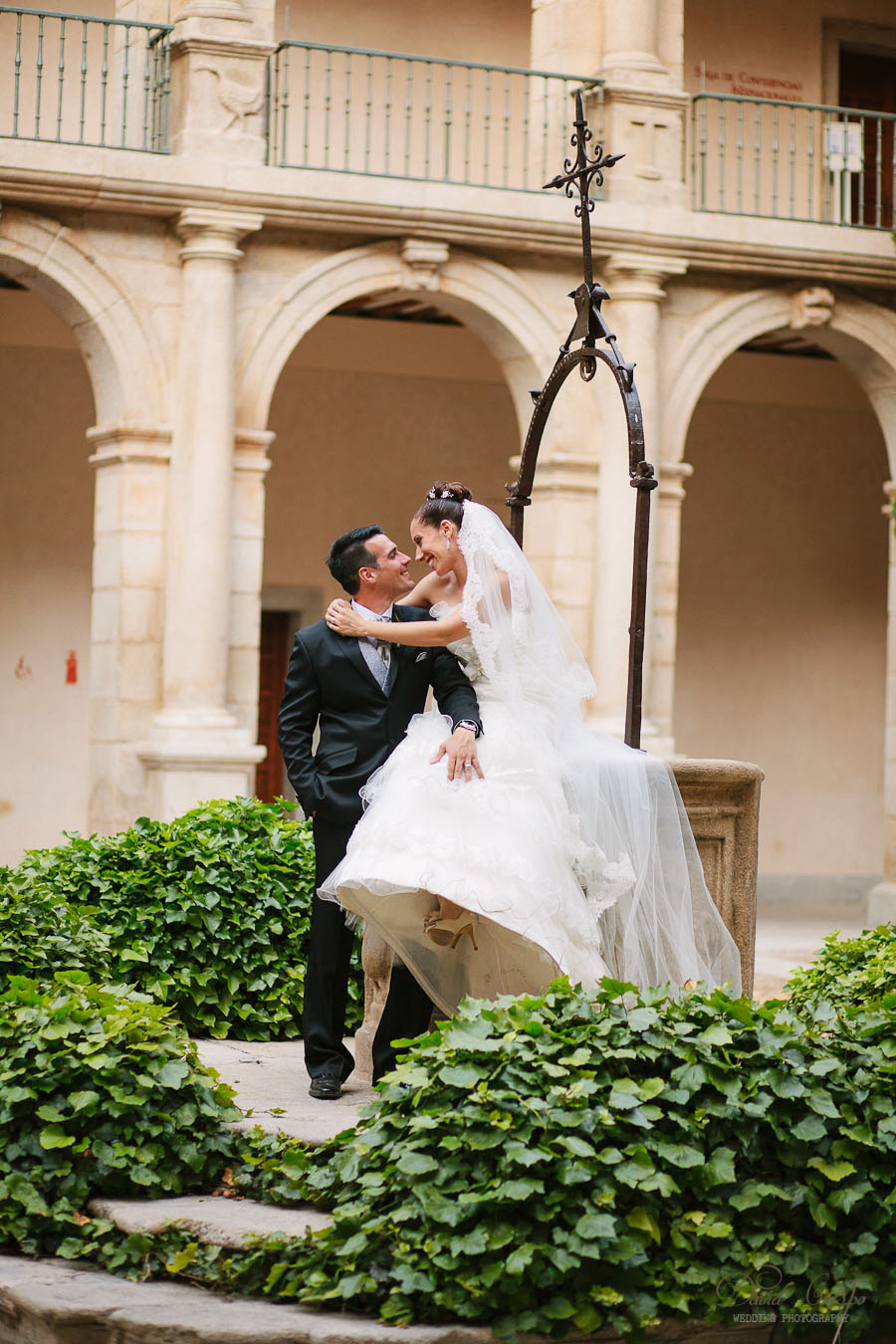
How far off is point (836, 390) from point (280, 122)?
605 centimetres

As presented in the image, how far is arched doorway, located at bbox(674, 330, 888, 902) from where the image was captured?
1652cm

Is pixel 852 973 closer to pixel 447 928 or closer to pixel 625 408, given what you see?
pixel 447 928

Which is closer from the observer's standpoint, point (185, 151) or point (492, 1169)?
point (492, 1169)

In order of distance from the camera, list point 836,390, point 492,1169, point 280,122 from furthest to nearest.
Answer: point 836,390 → point 280,122 → point 492,1169

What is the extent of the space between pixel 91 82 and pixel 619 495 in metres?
4.88

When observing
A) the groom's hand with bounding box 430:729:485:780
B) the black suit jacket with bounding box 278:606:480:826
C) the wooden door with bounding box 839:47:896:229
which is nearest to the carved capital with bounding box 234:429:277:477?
the black suit jacket with bounding box 278:606:480:826

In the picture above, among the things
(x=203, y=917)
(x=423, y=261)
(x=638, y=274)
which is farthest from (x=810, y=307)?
(x=203, y=917)

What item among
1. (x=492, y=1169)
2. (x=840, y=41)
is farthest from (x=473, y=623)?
(x=840, y=41)

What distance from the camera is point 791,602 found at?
16.9 m

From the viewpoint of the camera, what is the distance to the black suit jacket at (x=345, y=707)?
17.7ft

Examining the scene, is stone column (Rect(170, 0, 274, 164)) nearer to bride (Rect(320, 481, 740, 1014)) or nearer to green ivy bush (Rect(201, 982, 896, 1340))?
bride (Rect(320, 481, 740, 1014))

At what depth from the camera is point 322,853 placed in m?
5.44

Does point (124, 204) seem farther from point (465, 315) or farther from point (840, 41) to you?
point (840, 41)

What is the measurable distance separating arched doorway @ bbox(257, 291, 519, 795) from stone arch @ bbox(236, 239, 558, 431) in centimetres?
220
